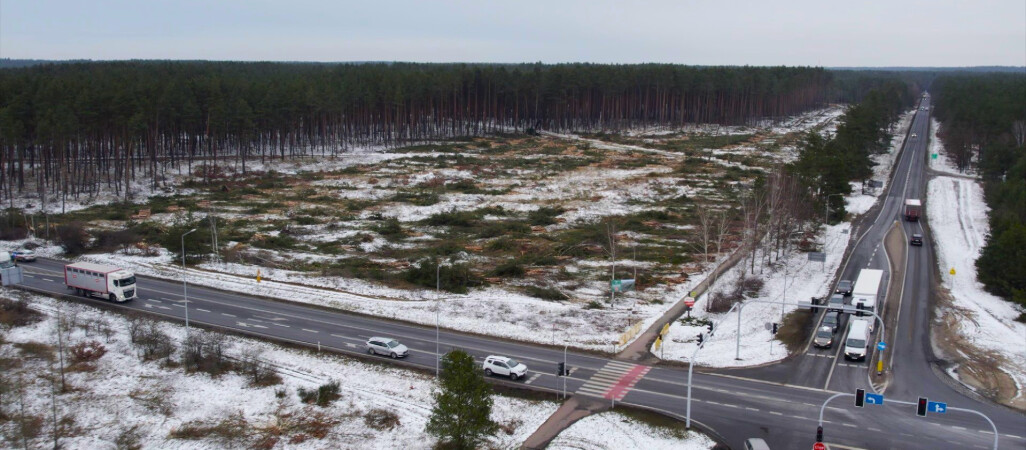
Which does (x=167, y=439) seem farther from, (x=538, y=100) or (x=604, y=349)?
(x=538, y=100)

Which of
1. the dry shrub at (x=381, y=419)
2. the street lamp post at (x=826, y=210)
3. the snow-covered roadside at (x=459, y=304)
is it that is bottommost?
the dry shrub at (x=381, y=419)

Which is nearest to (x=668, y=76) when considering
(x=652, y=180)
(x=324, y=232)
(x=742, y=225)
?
(x=652, y=180)

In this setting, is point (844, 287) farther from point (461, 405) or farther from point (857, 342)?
point (461, 405)

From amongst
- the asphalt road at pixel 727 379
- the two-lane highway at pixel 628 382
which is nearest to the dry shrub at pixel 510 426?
the asphalt road at pixel 727 379

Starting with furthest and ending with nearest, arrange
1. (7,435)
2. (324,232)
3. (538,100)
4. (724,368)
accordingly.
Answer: (538,100) < (324,232) < (724,368) < (7,435)

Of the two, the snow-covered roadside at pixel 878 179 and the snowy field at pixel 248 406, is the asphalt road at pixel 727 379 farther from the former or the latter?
the snow-covered roadside at pixel 878 179

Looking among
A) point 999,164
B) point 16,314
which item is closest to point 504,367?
point 16,314
